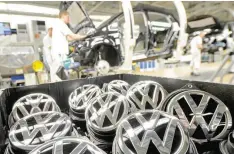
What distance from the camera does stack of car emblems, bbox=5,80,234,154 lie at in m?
0.70

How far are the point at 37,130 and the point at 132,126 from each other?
497 mm

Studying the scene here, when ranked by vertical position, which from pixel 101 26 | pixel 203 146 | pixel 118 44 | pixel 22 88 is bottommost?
pixel 203 146

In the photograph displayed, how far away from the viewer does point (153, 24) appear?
4.19 meters

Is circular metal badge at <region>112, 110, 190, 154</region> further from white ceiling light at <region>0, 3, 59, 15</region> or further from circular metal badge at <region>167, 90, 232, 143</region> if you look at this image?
white ceiling light at <region>0, 3, 59, 15</region>

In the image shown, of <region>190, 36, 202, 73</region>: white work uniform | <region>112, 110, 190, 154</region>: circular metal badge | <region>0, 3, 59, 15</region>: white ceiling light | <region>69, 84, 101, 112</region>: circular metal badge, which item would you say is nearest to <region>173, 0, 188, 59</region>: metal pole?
<region>190, 36, 202, 73</region>: white work uniform

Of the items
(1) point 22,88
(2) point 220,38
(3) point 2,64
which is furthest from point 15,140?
(2) point 220,38

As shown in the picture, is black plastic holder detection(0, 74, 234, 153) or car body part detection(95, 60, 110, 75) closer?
black plastic holder detection(0, 74, 234, 153)

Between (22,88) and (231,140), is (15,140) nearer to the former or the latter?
(22,88)

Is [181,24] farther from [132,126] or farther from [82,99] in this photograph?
[132,126]

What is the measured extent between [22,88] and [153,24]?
11.4 ft

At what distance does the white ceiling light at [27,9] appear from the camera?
5.84m

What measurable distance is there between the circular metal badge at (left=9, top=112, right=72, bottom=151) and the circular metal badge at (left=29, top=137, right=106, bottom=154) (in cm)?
15

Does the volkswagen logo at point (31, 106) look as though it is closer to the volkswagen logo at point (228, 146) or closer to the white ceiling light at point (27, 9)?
the volkswagen logo at point (228, 146)

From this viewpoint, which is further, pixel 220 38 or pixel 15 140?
pixel 220 38
